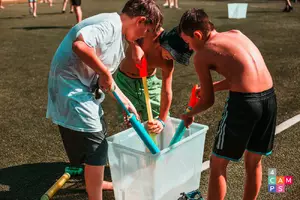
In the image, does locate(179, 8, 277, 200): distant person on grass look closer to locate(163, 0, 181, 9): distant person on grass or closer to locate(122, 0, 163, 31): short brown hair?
locate(122, 0, 163, 31): short brown hair

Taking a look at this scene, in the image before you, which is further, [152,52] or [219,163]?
[152,52]

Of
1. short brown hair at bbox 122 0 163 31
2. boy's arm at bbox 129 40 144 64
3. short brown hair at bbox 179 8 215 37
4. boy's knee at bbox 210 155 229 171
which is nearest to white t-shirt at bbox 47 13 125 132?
short brown hair at bbox 122 0 163 31

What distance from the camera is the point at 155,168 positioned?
103 inches

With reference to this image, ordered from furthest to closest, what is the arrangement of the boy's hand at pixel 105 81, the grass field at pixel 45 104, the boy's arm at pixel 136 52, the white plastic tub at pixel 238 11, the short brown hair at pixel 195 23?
the white plastic tub at pixel 238 11
the grass field at pixel 45 104
the boy's arm at pixel 136 52
the short brown hair at pixel 195 23
the boy's hand at pixel 105 81

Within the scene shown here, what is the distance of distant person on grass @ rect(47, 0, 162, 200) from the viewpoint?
2.50m

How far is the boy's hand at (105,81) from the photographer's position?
2461mm

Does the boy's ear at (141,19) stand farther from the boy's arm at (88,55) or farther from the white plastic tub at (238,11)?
the white plastic tub at (238,11)

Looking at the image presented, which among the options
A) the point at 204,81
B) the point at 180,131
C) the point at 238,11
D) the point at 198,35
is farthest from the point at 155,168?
the point at 238,11

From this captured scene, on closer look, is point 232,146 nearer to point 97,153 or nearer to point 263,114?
point 263,114

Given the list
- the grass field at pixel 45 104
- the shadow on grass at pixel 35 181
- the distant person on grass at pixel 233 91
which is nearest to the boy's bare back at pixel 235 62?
the distant person on grass at pixel 233 91

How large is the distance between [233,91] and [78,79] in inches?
35.4

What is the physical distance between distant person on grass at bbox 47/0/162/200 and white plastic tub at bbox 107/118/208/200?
5.4 inches

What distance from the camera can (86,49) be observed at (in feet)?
7.73

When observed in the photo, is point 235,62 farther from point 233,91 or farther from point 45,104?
point 45,104
